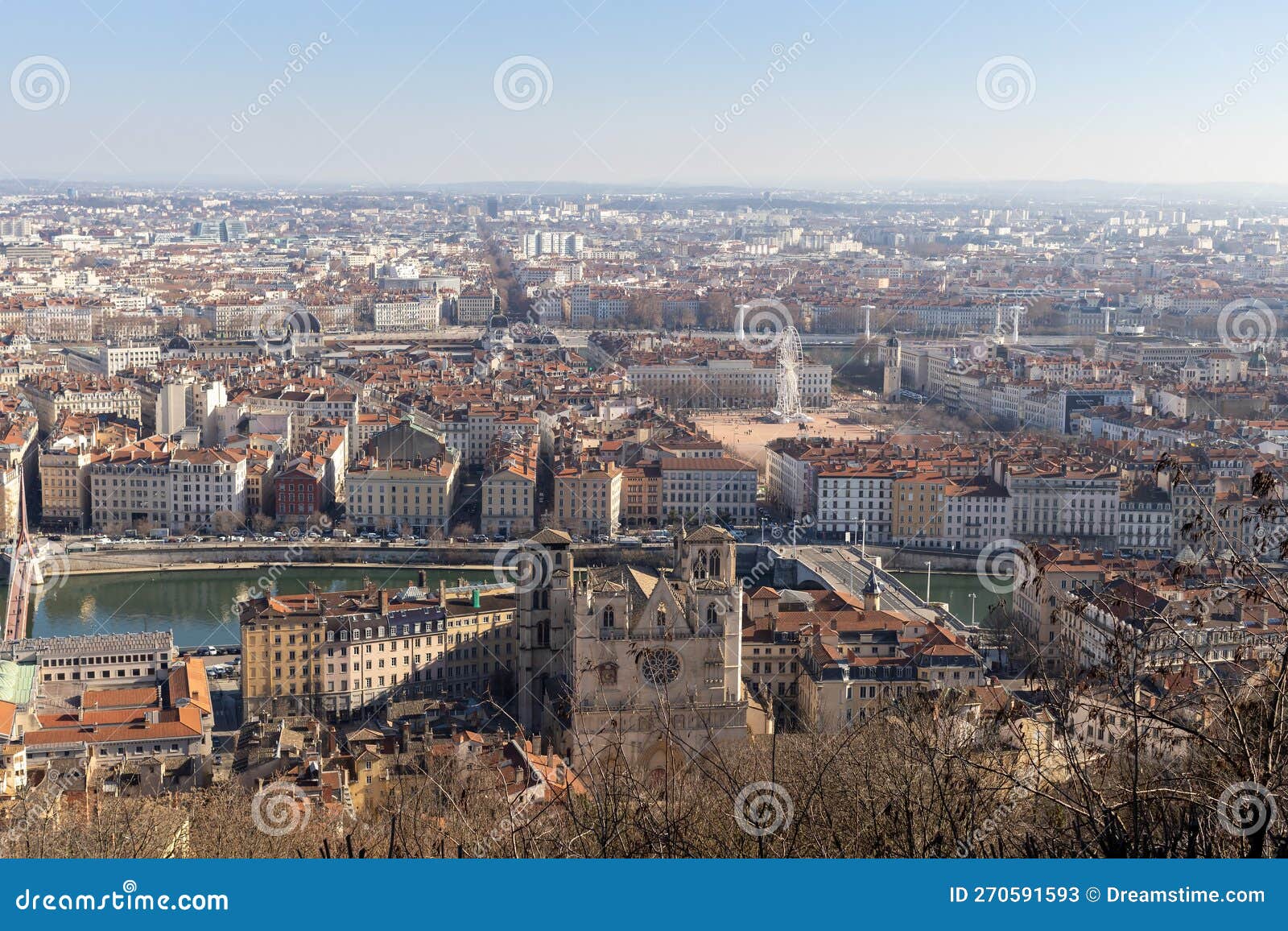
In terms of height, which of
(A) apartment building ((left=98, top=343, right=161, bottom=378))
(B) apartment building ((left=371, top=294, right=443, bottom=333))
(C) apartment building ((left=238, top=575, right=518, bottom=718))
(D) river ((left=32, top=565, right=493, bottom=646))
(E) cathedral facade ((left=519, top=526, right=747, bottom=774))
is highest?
(B) apartment building ((left=371, top=294, right=443, bottom=333))

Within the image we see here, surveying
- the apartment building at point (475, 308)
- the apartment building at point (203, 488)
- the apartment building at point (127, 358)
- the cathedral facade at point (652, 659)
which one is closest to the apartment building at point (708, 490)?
the apartment building at point (203, 488)

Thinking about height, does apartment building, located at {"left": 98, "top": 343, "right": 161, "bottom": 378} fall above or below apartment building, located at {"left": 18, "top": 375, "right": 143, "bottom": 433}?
above

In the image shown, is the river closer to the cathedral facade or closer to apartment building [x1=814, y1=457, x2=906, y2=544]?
apartment building [x1=814, y1=457, x2=906, y2=544]

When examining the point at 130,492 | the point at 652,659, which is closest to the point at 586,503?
the point at 130,492

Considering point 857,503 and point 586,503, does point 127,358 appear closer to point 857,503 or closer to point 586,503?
point 586,503

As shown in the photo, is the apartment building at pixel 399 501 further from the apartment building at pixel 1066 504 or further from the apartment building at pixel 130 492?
the apartment building at pixel 1066 504

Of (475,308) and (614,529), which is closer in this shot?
(614,529)

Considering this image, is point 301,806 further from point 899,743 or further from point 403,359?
point 403,359

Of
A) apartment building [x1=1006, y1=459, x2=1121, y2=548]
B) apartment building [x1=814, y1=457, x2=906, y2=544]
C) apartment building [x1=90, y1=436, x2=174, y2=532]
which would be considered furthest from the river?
apartment building [x1=1006, y1=459, x2=1121, y2=548]

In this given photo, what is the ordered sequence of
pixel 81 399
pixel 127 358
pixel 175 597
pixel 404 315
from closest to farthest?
pixel 175 597
pixel 81 399
pixel 127 358
pixel 404 315
